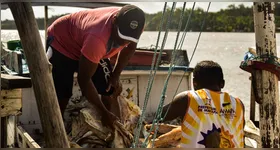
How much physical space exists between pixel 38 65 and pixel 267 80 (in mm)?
1131

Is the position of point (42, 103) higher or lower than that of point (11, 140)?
higher

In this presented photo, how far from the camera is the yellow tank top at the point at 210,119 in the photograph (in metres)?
2.00

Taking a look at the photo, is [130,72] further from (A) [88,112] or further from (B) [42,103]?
(B) [42,103]

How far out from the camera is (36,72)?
5.95 ft

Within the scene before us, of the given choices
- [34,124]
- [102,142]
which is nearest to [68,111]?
[34,124]

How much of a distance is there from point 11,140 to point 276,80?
7.64 feet

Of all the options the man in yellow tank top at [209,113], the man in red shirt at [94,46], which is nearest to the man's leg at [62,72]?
the man in red shirt at [94,46]

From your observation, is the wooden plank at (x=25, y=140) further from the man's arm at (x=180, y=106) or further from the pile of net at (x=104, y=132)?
the man's arm at (x=180, y=106)

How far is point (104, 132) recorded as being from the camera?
329cm

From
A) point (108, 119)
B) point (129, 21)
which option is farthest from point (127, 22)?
point (108, 119)

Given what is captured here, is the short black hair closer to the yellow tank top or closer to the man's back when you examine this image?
the yellow tank top

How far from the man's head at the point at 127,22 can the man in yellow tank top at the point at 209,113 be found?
0.75m

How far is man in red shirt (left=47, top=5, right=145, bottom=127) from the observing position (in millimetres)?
2668

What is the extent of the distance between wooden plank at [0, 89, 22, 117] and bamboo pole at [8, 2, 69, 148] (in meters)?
0.77
